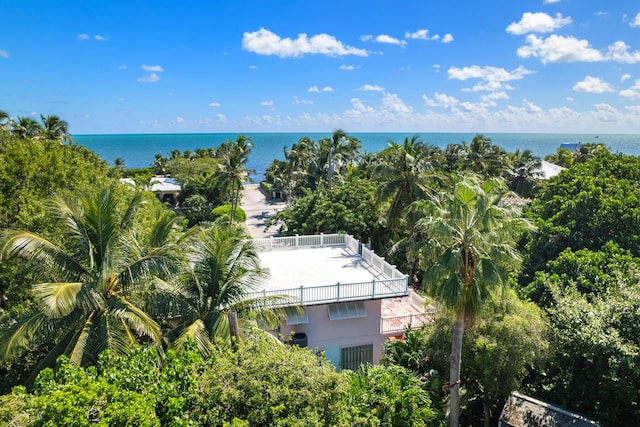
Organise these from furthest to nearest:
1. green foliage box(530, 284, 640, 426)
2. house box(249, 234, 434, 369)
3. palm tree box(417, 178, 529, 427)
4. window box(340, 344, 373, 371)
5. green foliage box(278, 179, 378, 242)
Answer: green foliage box(278, 179, 378, 242) → window box(340, 344, 373, 371) → house box(249, 234, 434, 369) → green foliage box(530, 284, 640, 426) → palm tree box(417, 178, 529, 427)

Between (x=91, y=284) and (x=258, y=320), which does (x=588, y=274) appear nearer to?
(x=258, y=320)

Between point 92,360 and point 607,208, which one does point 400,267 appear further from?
point 92,360

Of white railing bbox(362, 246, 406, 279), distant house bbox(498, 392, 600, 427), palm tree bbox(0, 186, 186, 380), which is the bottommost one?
distant house bbox(498, 392, 600, 427)

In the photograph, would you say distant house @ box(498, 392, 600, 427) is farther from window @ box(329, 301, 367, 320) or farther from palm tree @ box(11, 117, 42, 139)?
palm tree @ box(11, 117, 42, 139)

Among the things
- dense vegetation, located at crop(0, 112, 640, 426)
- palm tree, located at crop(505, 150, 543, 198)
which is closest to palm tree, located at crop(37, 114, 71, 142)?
dense vegetation, located at crop(0, 112, 640, 426)

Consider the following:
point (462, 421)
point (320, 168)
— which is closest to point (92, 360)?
point (462, 421)

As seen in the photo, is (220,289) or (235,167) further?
(235,167)

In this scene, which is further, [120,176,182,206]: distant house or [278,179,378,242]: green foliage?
[120,176,182,206]: distant house

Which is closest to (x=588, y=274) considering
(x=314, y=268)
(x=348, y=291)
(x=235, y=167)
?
(x=348, y=291)
